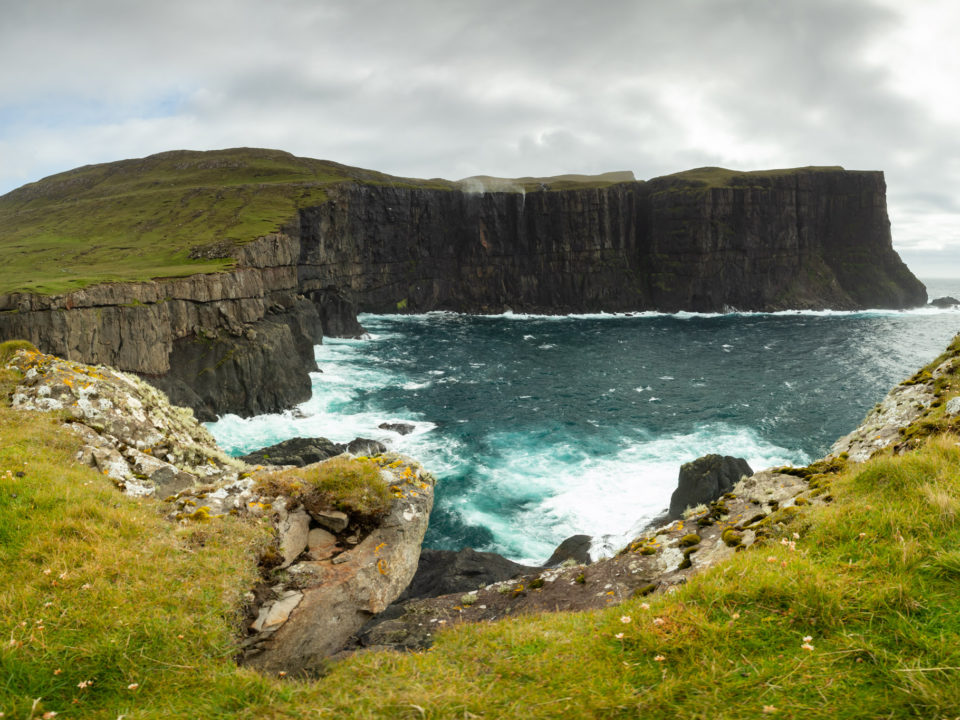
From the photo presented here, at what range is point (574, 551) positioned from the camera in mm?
19781

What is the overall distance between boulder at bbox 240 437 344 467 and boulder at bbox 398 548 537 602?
11.6m

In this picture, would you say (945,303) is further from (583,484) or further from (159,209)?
(159,209)

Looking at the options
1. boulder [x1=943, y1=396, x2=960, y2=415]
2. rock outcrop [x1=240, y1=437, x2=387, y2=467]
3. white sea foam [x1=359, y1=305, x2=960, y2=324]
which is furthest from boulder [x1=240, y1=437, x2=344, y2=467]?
white sea foam [x1=359, y1=305, x2=960, y2=324]

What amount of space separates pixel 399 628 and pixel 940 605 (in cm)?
743

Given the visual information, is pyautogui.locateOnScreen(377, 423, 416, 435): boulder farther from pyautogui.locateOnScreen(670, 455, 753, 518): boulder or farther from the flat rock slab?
the flat rock slab

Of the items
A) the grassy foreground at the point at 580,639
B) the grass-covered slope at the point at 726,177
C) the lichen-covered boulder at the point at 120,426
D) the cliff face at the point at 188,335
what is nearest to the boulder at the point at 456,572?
the lichen-covered boulder at the point at 120,426

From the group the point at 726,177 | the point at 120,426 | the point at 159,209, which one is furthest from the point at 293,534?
the point at 726,177

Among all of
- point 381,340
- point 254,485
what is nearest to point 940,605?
point 254,485

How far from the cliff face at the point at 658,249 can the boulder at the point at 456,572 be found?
9230 cm

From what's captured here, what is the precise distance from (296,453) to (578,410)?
23650 mm

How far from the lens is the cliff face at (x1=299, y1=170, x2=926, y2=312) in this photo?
111312 mm

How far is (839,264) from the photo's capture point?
116 metres

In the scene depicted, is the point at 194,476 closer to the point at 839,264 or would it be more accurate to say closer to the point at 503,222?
the point at 503,222

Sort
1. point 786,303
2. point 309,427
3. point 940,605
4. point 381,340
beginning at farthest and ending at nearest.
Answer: point 786,303, point 381,340, point 309,427, point 940,605
